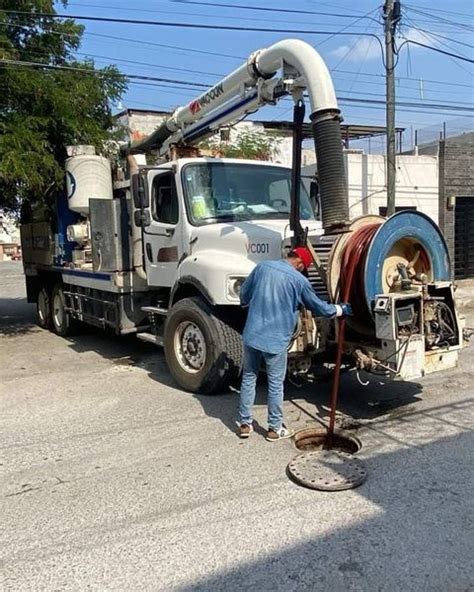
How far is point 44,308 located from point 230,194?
6.37 meters

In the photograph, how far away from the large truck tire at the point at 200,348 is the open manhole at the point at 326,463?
1355 millimetres

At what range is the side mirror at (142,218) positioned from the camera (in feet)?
23.7

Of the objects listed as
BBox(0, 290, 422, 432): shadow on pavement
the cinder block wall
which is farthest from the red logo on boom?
the cinder block wall

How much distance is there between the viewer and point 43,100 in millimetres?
8828

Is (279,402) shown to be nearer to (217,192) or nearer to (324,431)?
(324,431)

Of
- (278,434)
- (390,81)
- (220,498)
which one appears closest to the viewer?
(220,498)

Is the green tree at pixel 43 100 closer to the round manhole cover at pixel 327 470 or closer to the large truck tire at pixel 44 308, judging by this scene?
the large truck tire at pixel 44 308

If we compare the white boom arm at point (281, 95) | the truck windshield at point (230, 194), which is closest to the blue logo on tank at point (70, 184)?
the white boom arm at point (281, 95)

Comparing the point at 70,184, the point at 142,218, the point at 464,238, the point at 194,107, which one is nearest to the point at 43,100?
the point at 70,184

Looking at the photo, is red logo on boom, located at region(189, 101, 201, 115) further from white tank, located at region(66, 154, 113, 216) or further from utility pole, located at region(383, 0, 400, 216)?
utility pole, located at region(383, 0, 400, 216)

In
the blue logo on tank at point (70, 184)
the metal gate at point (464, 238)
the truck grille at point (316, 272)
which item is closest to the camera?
the truck grille at point (316, 272)

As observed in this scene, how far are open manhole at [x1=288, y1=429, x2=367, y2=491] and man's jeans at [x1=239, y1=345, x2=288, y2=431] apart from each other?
0.28 m

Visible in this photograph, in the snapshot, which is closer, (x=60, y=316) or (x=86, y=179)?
(x=86, y=179)

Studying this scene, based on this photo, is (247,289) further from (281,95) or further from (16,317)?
(16,317)
